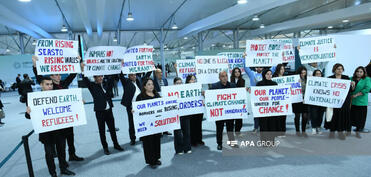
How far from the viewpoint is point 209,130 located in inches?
229

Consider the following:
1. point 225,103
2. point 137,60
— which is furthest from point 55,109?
point 225,103

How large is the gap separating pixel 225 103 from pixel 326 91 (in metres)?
2.15

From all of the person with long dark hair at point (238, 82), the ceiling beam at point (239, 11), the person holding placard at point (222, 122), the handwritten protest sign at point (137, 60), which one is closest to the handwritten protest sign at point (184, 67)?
the handwritten protest sign at point (137, 60)

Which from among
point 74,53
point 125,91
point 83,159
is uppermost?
point 74,53

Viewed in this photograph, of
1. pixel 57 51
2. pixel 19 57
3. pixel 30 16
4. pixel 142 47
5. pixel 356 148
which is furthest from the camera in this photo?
pixel 19 57

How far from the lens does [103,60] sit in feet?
14.5

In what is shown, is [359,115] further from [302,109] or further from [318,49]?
[318,49]

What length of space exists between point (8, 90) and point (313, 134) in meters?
20.9

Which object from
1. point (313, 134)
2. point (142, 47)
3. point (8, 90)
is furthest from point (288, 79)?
point (8, 90)

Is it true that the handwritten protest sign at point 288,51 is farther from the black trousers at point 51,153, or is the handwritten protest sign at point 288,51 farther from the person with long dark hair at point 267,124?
the black trousers at point 51,153

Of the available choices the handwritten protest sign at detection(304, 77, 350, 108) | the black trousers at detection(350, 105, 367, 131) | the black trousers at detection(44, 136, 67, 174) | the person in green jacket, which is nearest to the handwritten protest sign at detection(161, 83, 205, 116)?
the black trousers at detection(44, 136, 67, 174)

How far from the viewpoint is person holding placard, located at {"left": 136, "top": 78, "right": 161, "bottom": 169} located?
3785 millimetres

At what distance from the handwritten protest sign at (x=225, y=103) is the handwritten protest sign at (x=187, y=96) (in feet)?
0.77

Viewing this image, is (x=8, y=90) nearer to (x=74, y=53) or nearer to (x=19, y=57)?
(x=19, y=57)
